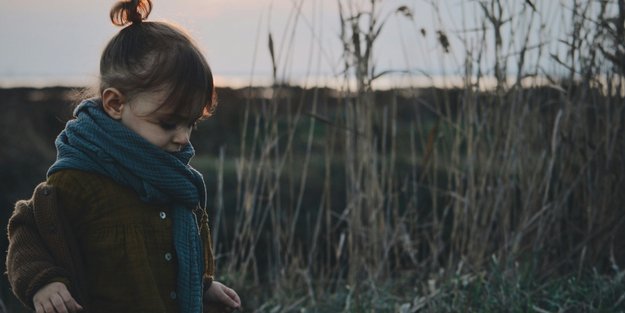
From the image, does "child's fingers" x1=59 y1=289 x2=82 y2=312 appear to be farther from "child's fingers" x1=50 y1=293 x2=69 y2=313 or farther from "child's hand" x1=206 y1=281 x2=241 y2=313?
"child's hand" x1=206 y1=281 x2=241 y2=313

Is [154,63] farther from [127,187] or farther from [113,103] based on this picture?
[127,187]

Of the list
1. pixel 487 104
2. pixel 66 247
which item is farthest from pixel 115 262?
pixel 487 104

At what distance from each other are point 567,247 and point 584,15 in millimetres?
885

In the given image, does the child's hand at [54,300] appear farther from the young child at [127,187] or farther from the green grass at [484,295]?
the green grass at [484,295]

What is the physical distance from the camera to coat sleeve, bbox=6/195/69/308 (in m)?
1.69

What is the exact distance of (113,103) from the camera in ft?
6.13

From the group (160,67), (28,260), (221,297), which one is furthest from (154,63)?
(221,297)

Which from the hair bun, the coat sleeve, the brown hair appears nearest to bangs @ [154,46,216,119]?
the brown hair

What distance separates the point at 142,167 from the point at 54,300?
0.32 m

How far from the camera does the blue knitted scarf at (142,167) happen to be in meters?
1.83

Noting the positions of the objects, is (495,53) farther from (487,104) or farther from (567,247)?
(567,247)

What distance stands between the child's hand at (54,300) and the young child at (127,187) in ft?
0.17

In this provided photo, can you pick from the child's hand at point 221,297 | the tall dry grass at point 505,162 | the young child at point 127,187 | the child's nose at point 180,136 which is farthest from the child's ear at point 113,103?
the tall dry grass at point 505,162

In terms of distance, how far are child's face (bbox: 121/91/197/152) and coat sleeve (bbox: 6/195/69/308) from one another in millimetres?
253
